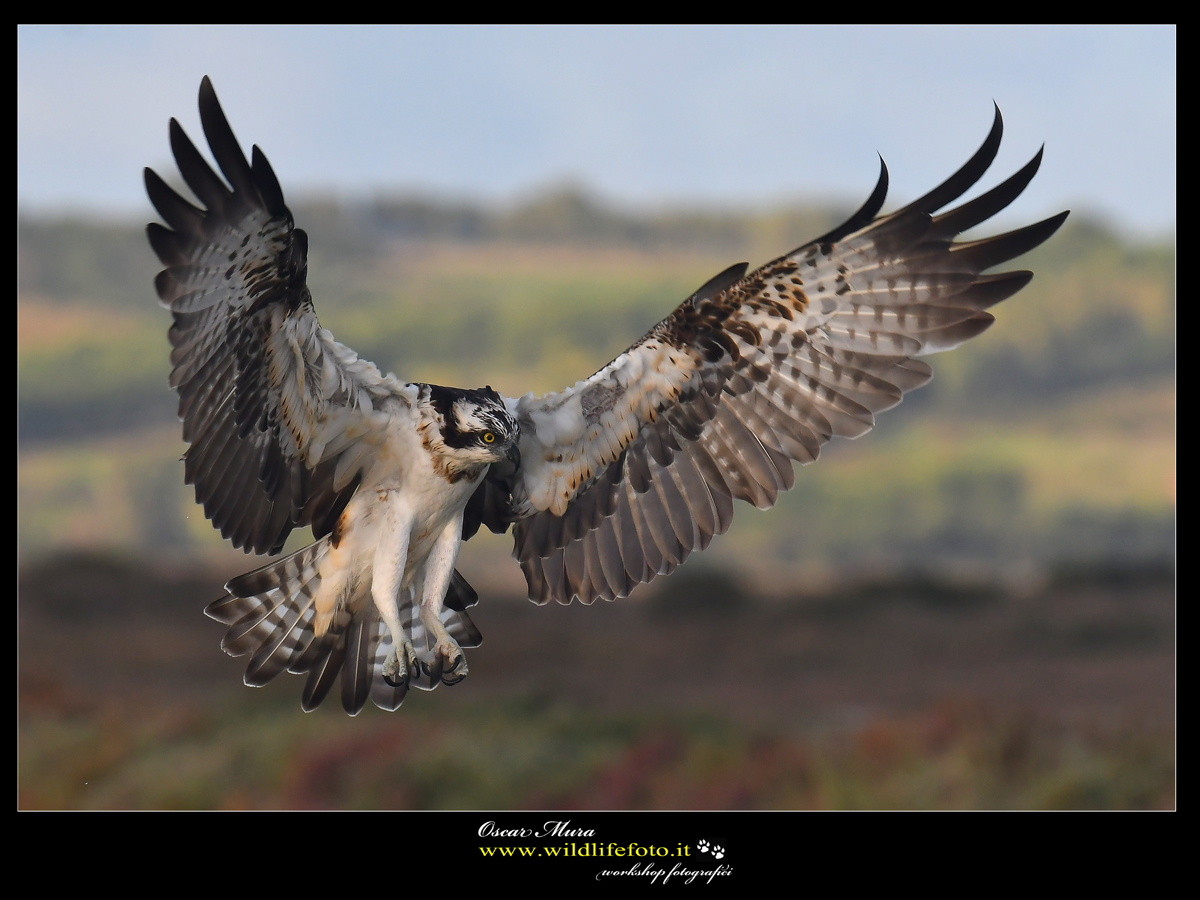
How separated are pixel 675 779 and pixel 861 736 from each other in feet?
7.98

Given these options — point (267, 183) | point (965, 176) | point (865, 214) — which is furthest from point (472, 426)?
point (965, 176)

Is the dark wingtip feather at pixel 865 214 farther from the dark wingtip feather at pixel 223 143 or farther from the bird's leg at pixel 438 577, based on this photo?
the dark wingtip feather at pixel 223 143

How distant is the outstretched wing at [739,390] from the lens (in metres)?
3.98

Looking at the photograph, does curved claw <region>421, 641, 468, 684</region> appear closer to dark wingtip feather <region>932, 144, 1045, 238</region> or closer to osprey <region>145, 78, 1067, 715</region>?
osprey <region>145, 78, 1067, 715</region>

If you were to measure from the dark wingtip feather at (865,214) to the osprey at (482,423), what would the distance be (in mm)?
12

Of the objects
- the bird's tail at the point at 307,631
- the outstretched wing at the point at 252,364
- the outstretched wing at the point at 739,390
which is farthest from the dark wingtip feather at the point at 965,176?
the bird's tail at the point at 307,631

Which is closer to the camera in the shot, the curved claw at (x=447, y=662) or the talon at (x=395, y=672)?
the talon at (x=395, y=672)

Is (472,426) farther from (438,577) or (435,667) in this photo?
(435,667)

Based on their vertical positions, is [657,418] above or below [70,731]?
above

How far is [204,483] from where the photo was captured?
373 cm

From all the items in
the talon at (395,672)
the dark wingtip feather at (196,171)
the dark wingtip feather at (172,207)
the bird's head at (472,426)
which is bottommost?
the talon at (395,672)

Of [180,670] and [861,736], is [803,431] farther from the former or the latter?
[180,670]
